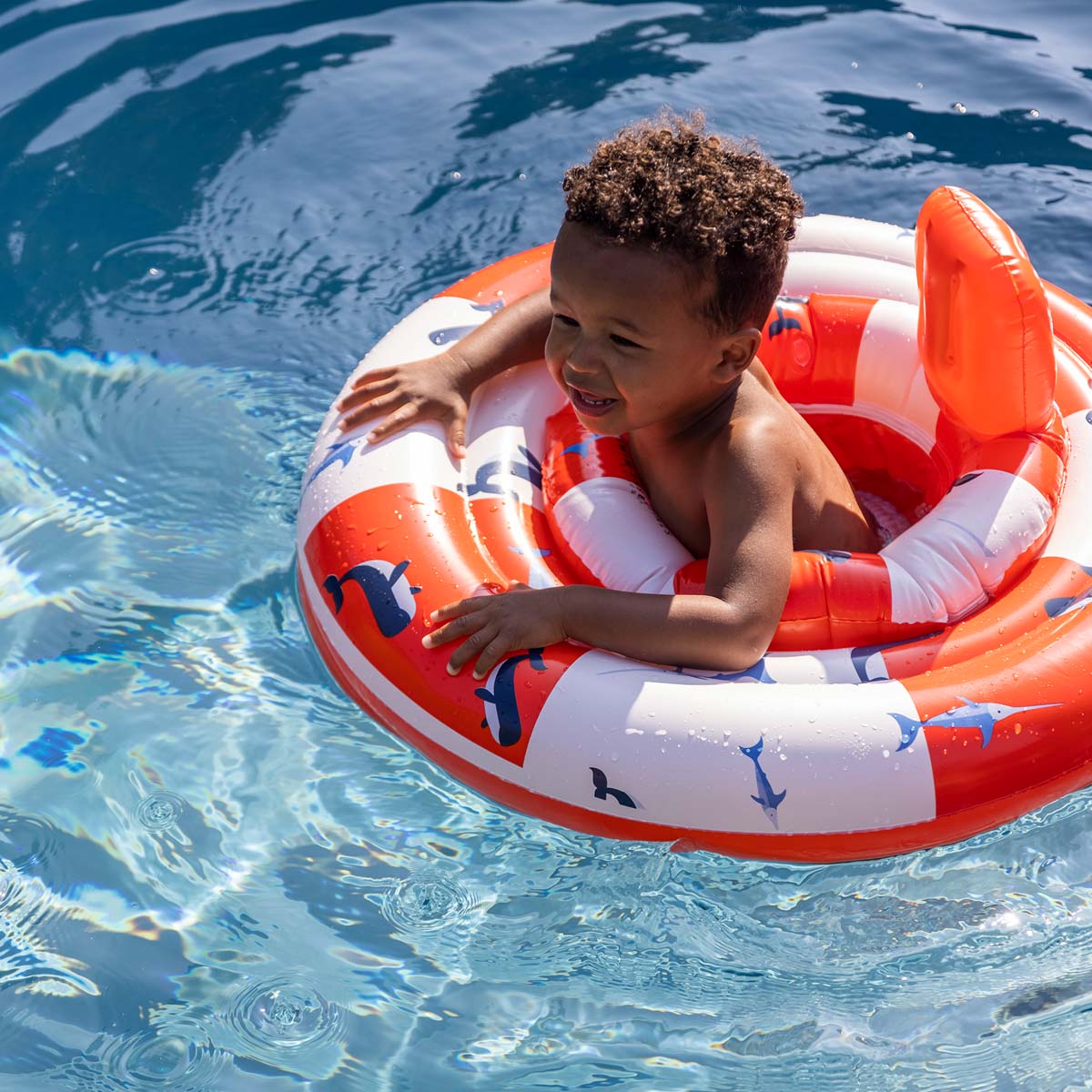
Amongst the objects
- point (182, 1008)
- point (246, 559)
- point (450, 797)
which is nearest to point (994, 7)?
point (246, 559)

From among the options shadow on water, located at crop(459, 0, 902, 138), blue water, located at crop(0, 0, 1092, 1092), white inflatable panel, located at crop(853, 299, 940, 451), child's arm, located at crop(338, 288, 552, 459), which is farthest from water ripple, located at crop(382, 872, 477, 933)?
shadow on water, located at crop(459, 0, 902, 138)

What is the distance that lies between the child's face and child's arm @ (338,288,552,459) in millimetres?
449

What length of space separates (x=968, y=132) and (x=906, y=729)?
11.5 feet

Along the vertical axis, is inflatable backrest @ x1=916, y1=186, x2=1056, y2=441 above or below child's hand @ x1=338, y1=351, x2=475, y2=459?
above

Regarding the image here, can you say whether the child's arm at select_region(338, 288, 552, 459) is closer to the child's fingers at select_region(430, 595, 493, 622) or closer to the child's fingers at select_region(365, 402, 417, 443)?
the child's fingers at select_region(365, 402, 417, 443)

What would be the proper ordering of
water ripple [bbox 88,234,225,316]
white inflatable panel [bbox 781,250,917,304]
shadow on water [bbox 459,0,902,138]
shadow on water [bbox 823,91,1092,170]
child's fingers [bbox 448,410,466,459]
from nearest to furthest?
1. child's fingers [bbox 448,410,466,459]
2. white inflatable panel [bbox 781,250,917,304]
3. water ripple [bbox 88,234,225,316]
4. shadow on water [bbox 823,91,1092,170]
5. shadow on water [bbox 459,0,902,138]

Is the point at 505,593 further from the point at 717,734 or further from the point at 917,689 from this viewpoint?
the point at 917,689

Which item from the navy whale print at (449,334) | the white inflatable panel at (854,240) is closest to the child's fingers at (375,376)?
the navy whale print at (449,334)

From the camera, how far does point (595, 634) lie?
8.48 ft

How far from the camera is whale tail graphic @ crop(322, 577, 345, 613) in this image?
278 centimetres

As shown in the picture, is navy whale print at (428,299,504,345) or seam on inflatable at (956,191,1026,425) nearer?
seam on inflatable at (956,191,1026,425)

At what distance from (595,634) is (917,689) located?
599 mm

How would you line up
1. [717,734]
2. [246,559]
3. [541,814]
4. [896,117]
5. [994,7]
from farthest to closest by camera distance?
[994,7] → [896,117] → [246,559] → [541,814] → [717,734]

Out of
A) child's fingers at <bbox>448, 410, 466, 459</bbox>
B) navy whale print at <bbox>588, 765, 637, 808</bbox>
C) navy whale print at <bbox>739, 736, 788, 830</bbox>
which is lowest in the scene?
navy whale print at <bbox>588, 765, 637, 808</bbox>
